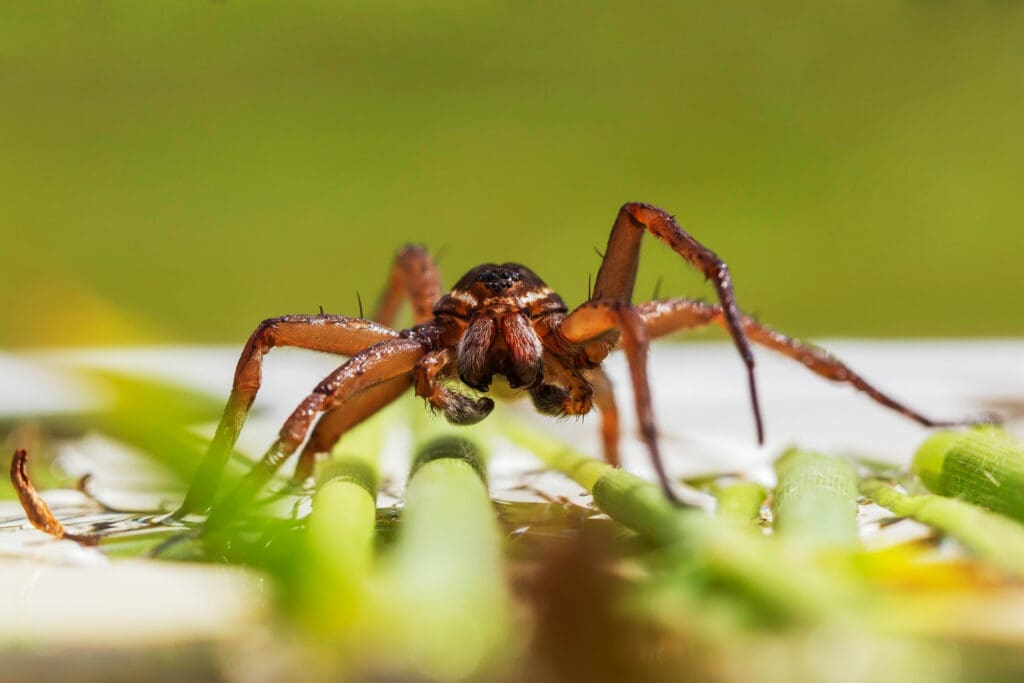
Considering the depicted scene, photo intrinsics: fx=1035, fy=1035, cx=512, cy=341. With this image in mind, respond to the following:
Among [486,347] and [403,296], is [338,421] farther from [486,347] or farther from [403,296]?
[403,296]

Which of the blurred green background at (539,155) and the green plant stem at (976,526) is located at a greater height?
the blurred green background at (539,155)

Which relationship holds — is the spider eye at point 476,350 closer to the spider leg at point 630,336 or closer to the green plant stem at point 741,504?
the spider leg at point 630,336

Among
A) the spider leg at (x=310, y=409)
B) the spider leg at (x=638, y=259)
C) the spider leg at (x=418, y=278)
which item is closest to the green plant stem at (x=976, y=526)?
the spider leg at (x=638, y=259)

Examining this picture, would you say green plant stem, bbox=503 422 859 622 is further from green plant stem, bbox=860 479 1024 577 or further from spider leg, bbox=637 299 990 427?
spider leg, bbox=637 299 990 427


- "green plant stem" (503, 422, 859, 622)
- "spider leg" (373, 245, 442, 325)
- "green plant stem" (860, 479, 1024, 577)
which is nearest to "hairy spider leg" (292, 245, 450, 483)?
"spider leg" (373, 245, 442, 325)

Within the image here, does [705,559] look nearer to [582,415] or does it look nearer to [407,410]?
[582,415]

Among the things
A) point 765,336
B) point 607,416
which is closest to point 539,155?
point 607,416

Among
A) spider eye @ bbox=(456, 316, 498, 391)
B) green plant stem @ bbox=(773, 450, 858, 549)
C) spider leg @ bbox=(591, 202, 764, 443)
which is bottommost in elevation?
green plant stem @ bbox=(773, 450, 858, 549)

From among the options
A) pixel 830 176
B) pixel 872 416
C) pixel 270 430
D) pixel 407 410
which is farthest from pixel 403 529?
pixel 830 176
